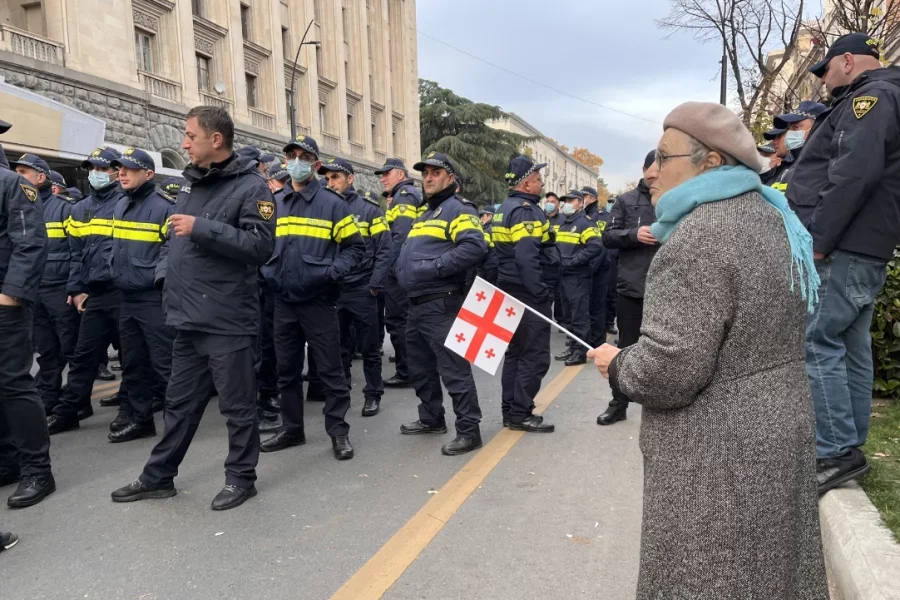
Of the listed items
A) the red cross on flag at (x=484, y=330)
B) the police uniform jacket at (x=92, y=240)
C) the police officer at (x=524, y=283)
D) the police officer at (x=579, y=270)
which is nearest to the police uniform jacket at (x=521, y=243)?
the police officer at (x=524, y=283)

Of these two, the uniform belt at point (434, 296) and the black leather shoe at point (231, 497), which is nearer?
the black leather shoe at point (231, 497)

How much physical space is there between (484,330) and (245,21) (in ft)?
92.3

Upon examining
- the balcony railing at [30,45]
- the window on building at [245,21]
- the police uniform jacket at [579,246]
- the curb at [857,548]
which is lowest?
the curb at [857,548]

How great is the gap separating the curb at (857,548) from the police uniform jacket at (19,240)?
4430 mm

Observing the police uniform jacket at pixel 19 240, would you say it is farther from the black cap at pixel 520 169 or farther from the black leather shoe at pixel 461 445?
the black cap at pixel 520 169

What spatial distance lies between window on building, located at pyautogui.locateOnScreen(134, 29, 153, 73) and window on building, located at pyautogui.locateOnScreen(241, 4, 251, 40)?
6.47 meters

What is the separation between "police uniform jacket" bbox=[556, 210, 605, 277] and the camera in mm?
9133

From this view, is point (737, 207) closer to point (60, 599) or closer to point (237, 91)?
point (60, 599)

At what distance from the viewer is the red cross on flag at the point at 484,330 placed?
435cm

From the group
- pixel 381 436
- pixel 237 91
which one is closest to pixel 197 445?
pixel 381 436

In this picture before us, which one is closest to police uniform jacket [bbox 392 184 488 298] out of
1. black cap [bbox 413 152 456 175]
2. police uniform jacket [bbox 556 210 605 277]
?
black cap [bbox 413 152 456 175]

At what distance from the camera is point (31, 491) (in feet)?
13.6

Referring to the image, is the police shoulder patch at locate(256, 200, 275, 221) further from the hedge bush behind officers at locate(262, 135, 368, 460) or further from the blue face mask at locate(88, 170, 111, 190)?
the blue face mask at locate(88, 170, 111, 190)

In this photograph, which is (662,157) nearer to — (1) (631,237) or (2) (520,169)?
(1) (631,237)
